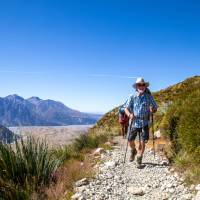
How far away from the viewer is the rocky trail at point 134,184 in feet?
26.7

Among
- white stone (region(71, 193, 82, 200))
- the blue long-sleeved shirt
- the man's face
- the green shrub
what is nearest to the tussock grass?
the green shrub

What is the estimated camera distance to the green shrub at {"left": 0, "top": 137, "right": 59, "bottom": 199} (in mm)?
9227

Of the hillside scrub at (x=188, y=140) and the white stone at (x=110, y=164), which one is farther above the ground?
the hillside scrub at (x=188, y=140)

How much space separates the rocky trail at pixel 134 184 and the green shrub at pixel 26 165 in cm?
101

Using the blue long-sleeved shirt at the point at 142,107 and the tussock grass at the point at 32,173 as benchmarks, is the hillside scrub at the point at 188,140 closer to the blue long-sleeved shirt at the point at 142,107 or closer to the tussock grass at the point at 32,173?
the blue long-sleeved shirt at the point at 142,107

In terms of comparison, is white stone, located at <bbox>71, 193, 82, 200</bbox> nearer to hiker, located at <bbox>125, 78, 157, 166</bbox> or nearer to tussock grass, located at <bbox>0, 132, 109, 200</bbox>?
tussock grass, located at <bbox>0, 132, 109, 200</bbox>

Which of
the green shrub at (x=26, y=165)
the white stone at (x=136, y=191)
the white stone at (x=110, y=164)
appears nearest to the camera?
the white stone at (x=136, y=191)

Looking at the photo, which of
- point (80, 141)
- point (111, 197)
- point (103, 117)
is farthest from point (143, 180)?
point (103, 117)

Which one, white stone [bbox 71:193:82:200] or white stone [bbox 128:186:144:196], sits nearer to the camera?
white stone [bbox 71:193:82:200]

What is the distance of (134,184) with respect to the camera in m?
9.21

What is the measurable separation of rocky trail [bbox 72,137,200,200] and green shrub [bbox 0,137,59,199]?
1005 mm

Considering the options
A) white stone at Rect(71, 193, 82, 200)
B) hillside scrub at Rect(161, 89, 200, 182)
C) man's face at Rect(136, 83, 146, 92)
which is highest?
man's face at Rect(136, 83, 146, 92)

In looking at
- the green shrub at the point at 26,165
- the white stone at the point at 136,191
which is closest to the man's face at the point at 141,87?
the green shrub at the point at 26,165

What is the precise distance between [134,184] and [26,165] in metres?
2.50
